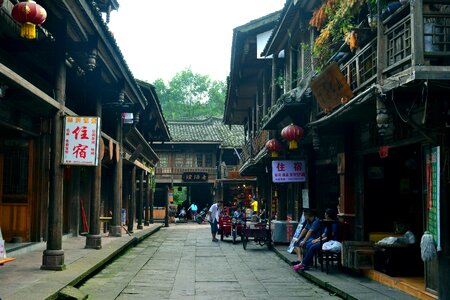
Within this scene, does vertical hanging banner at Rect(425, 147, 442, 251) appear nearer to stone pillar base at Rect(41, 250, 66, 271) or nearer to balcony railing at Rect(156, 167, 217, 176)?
stone pillar base at Rect(41, 250, 66, 271)

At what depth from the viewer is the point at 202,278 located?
469 inches

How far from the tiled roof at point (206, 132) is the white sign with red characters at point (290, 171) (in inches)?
1102

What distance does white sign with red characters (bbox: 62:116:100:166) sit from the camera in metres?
11.5

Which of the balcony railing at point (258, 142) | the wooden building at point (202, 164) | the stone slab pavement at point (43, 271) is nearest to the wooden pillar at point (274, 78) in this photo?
the balcony railing at point (258, 142)

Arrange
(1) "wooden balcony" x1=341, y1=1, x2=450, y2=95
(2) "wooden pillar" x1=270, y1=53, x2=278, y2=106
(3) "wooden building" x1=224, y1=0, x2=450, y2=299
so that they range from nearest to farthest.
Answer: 1. (1) "wooden balcony" x1=341, y1=1, x2=450, y2=95
2. (3) "wooden building" x1=224, y1=0, x2=450, y2=299
3. (2) "wooden pillar" x1=270, y1=53, x2=278, y2=106

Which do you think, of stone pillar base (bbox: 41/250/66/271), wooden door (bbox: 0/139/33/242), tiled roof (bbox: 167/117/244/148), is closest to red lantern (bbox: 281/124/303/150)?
stone pillar base (bbox: 41/250/66/271)

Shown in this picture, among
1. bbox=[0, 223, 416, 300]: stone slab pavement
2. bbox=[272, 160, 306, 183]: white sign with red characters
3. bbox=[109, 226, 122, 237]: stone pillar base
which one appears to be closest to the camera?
bbox=[0, 223, 416, 300]: stone slab pavement

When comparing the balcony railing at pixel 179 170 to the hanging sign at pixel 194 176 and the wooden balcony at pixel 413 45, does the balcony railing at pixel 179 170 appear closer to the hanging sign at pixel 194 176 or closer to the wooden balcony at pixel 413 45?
the hanging sign at pixel 194 176

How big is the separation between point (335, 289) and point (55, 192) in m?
5.81

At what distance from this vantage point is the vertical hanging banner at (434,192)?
320 inches

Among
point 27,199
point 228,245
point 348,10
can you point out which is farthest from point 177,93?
point 348,10

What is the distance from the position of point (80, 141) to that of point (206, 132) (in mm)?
37709

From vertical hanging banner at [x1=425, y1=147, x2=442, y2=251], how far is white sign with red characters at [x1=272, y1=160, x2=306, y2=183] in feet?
27.8

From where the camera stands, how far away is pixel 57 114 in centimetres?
1110
